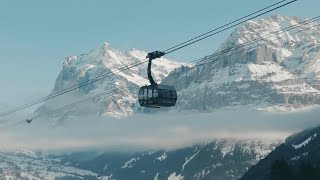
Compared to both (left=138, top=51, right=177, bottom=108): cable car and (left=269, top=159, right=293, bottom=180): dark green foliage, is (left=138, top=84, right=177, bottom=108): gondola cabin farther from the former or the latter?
(left=269, top=159, right=293, bottom=180): dark green foliage

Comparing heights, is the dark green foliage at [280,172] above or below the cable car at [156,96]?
below

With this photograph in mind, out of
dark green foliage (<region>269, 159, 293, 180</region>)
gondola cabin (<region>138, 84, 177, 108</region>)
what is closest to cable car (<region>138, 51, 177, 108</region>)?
gondola cabin (<region>138, 84, 177, 108</region>)

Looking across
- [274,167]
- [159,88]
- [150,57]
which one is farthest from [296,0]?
[274,167]

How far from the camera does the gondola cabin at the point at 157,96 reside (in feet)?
346

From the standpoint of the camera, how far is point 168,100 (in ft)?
349

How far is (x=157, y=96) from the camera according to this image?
105062 millimetres

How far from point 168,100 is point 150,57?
10.8 meters

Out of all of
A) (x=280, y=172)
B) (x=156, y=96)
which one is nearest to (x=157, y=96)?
(x=156, y=96)

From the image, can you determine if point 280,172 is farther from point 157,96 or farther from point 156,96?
point 157,96

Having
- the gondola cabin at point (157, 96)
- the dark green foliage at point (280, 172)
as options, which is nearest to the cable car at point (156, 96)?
the gondola cabin at point (157, 96)

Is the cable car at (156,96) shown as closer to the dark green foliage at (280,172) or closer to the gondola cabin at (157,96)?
the gondola cabin at (157,96)

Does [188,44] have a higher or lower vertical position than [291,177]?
higher

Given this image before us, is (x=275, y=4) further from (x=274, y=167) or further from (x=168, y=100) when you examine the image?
(x=274, y=167)

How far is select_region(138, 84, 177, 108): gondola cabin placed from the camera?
10538 cm
